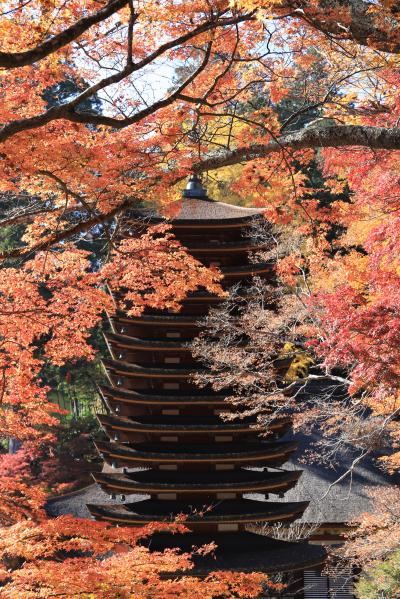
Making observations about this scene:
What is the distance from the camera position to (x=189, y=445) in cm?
1179

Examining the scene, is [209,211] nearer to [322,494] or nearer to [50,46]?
[322,494]

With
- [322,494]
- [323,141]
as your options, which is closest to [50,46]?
[323,141]

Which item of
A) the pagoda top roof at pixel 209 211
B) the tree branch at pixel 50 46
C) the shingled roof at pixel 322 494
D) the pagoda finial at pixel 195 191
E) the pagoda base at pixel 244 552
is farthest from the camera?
the shingled roof at pixel 322 494

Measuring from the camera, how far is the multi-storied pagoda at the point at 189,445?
10.9 meters

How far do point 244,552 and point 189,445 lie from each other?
1955 millimetres

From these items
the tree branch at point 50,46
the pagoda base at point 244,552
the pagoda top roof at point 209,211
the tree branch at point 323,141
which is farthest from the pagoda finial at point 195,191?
the tree branch at point 50,46

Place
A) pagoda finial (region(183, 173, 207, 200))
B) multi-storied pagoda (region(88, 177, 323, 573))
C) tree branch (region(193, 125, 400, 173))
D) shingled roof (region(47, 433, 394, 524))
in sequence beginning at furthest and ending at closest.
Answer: shingled roof (region(47, 433, 394, 524)) → pagoda finial (region(183, 173, 207, 200)) → multi-storied pagoda (region(88, 177, 323, 573)) → tree branch (region(193, 125, 400, 173))

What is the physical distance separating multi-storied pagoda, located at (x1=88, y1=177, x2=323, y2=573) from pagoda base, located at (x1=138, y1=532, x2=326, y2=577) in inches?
0.7

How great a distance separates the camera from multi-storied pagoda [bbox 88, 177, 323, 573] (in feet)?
35.9

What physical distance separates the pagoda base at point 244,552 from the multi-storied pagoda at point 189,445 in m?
0.02

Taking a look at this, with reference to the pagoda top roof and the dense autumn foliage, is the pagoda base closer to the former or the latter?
the dense autumn foliage

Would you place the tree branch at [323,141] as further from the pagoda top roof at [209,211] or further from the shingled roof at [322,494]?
the shingled roof at [322,494]

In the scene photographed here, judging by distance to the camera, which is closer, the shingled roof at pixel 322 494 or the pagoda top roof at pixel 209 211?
the pagoda top roof at pixel 209 211

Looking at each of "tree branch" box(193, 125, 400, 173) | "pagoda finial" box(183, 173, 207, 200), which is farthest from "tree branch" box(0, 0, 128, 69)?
"pagoda finial" box(183, 173, 207, 200)
